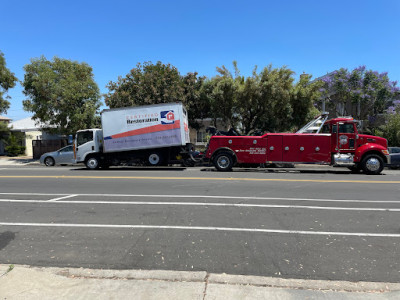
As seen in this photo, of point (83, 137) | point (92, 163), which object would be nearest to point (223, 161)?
point (92, 163)

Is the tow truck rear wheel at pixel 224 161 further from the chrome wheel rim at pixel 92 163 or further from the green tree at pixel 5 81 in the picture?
the green tree at pixel 5 81

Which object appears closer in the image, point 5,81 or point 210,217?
point 210,217

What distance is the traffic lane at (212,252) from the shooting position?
3771 millimetres

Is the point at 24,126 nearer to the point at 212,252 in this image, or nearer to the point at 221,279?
the point at 212,252

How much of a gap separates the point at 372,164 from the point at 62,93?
20287 mm

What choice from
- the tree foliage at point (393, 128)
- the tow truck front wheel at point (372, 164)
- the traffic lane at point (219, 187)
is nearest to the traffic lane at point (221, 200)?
the traffic lane at point (219, 187)

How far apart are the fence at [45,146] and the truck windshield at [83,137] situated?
11.0 m

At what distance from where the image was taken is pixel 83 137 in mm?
16875

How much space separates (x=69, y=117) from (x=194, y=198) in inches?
691

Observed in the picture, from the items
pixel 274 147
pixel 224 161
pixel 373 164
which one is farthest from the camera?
pixel 224 161

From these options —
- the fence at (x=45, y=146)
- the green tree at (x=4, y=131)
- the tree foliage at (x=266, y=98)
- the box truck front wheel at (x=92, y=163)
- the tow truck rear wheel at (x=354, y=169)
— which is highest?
the tree foliage at (x=266, y=98)

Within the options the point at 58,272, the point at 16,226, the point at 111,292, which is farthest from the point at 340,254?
the point at 16,226

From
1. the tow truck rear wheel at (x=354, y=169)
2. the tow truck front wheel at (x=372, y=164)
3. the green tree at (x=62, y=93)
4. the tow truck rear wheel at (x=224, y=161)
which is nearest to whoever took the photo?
the tow truck front wheel at (x=372, y=164)

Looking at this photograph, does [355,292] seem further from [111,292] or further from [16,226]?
[16,226]
